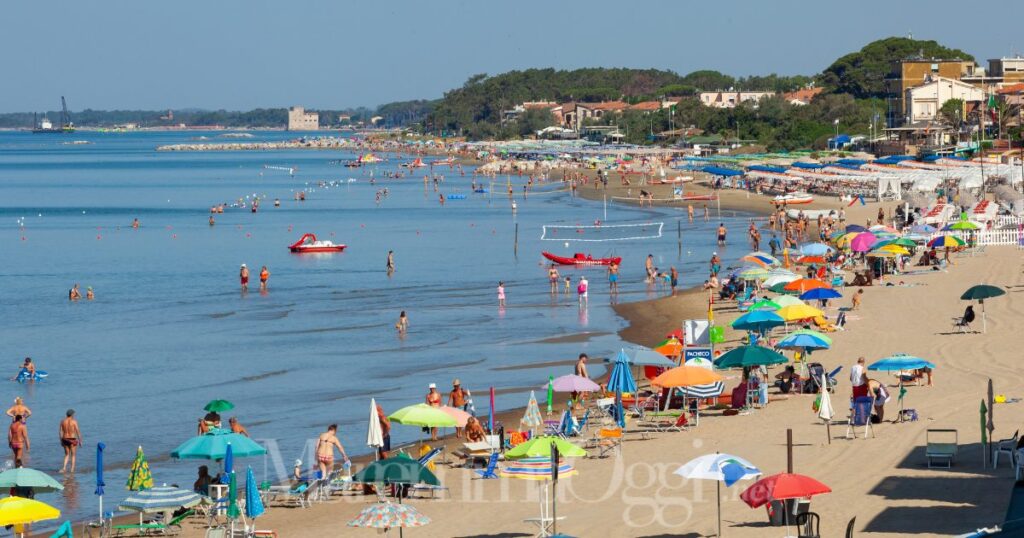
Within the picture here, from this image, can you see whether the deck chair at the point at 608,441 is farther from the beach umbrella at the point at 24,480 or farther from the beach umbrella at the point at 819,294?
the beach umbrella at the point at 819,294

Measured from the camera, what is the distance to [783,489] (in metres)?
12.7

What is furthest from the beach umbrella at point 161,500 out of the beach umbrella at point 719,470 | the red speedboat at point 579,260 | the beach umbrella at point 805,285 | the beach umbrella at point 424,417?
the red speedboat at point 579,260

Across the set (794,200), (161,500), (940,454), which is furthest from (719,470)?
(794,200)

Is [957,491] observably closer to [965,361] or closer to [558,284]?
[965,361]

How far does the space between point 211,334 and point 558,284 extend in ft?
40.0

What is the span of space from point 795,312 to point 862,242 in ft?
38.5

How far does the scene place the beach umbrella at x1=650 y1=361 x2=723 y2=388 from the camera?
778 inches

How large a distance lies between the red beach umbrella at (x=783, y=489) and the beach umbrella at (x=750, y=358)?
7858mm

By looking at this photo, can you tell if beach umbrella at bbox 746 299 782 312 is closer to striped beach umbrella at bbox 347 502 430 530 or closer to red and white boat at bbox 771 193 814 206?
striped beach umbrella at bbox 347 502 430 530

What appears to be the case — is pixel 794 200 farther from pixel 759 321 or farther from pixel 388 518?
pixel 388 518

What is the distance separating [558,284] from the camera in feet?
139

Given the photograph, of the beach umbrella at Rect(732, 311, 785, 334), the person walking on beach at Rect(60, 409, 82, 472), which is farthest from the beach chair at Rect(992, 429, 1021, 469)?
the person walking on beach at Rect(60, 409, 82, 472)

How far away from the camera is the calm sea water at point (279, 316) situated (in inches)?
936

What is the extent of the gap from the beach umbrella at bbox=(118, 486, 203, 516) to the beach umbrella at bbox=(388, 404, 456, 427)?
2952 mm
